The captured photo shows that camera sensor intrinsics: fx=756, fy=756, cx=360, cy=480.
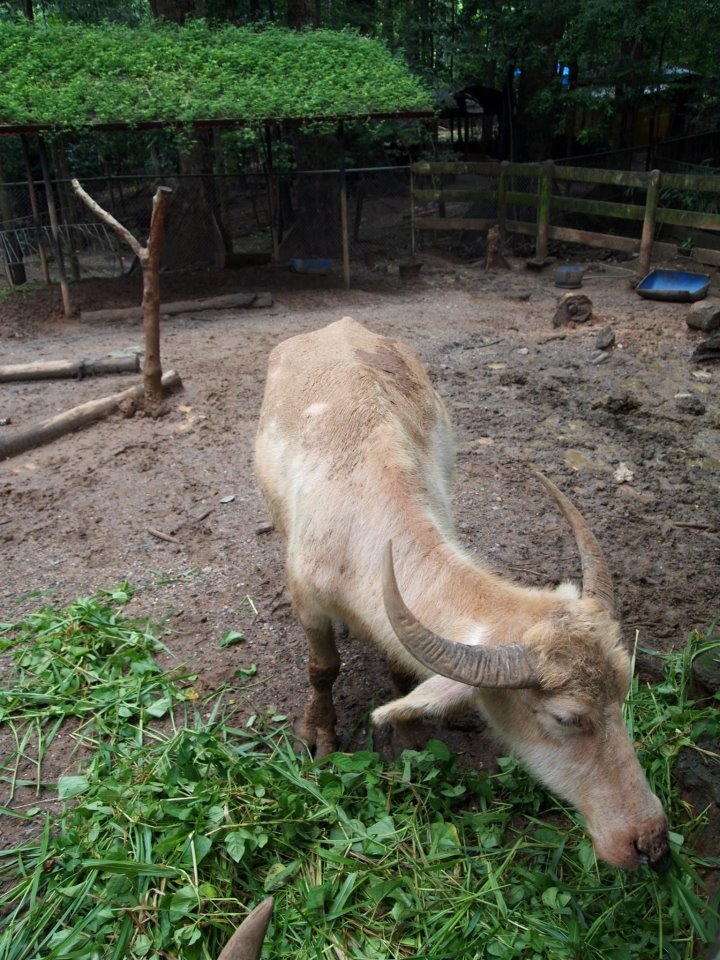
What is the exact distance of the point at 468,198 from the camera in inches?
602

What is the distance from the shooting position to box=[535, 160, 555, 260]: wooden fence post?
545 inches

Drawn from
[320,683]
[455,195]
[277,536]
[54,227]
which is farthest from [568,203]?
[320,683]

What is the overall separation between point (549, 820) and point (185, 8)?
16.6 meters

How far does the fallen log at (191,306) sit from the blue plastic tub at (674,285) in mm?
5971

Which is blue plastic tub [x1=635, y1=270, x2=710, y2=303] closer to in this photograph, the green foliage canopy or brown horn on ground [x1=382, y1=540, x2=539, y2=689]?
the green foliage canopy

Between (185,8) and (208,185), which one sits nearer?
(208,185)

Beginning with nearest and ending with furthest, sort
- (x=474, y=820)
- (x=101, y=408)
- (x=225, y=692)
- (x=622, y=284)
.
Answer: (x=474, y=820), (x=225, y=692), (x=101, y=408), (x=622, y=284)

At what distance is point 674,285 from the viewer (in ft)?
37.9

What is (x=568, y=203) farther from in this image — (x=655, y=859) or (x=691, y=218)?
(x=655, y=859)

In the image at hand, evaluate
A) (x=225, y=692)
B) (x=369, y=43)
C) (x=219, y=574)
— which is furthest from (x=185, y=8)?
(x=225, y=692)

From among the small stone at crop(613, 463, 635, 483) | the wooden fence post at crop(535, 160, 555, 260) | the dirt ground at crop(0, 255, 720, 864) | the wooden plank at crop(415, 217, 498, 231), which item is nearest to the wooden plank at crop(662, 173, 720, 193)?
the dirt ground at crop(0, 255, 720, 864)

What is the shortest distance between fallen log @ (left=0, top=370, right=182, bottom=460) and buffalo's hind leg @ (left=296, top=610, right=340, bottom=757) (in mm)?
4473

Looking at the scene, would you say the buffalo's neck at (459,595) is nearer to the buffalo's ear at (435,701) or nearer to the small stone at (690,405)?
the buffalo's ear at (435,701)

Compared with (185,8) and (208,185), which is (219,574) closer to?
(208,185)
